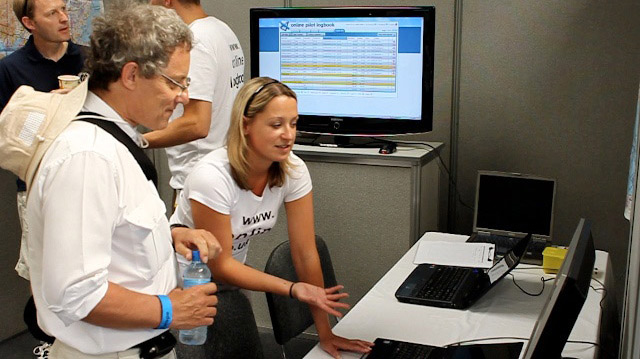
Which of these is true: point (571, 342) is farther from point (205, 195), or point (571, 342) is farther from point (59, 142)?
point (59, 142)

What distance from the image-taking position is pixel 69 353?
1.52 m

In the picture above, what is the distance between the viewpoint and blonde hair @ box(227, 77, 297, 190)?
2.18 metres

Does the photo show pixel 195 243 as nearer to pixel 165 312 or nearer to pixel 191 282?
pixel 191 282

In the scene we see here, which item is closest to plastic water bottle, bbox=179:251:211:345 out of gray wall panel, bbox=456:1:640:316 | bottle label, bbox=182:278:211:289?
bottle label, bbox=182:278:211:289

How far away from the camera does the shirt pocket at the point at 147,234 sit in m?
1.47

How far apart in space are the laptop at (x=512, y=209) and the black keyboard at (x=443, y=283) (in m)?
0.39

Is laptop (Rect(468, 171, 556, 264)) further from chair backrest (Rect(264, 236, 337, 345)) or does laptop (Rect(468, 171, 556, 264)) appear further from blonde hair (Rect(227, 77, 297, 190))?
blonde hair (Rect(227, 77, 297, 190))

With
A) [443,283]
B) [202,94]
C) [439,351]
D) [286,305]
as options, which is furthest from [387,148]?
[439,351]

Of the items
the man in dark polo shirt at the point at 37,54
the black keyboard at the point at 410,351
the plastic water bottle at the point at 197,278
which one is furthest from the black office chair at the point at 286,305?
the man in dark polo shirt at the point at 37,54

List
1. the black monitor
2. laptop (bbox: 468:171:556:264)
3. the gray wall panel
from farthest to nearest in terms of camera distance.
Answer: the gray wall panel, laptop (bbox: 468:171:556:264), the black monitor

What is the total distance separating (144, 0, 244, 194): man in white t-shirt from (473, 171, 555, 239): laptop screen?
43.0 inches

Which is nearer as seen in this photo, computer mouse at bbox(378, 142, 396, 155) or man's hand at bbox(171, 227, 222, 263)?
man's hand at bbox(171, 227, 222, 263)

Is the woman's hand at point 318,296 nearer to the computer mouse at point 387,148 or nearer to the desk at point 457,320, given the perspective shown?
the desk at point 457,320

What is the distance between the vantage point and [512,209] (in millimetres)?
2826
